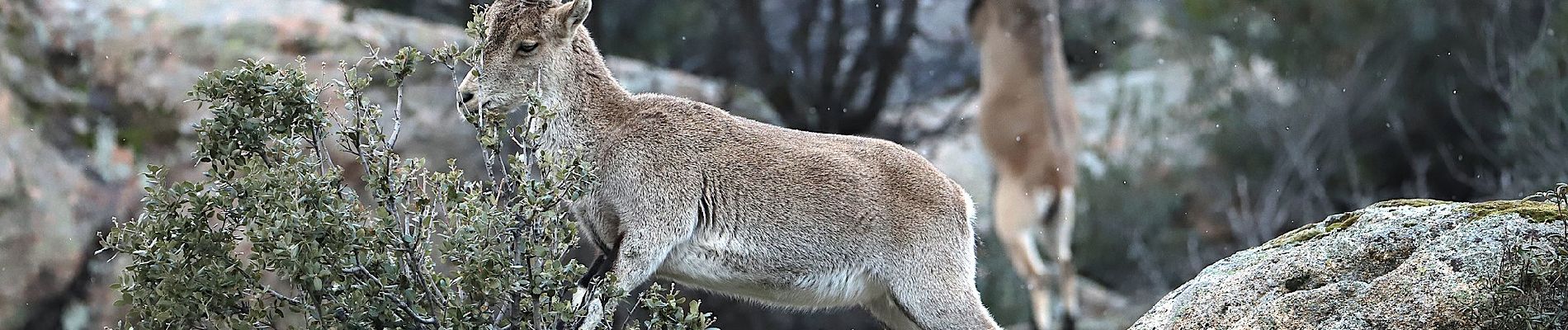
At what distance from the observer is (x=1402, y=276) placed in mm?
2994

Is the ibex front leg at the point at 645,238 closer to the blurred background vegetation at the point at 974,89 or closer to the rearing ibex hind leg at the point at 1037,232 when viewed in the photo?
the blurred background vegetation at the point at 974,89

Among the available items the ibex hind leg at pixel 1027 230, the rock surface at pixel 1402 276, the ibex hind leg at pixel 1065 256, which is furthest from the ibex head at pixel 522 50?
the ibex hind leg at pixel 1065 256

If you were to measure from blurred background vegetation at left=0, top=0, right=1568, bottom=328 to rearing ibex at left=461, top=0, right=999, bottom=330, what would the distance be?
16.1 feet

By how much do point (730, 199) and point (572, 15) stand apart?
0.61 m

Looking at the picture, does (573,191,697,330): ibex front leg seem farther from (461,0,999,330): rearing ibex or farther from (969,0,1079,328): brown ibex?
(969,0,1079,328): brown ibex

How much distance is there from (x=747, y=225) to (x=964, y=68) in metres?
9.99

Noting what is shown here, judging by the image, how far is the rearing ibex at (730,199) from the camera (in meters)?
3.83

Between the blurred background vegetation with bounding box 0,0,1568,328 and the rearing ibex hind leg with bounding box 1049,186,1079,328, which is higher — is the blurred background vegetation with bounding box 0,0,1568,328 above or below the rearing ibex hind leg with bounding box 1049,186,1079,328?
above

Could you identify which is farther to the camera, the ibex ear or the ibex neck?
the ibex neck

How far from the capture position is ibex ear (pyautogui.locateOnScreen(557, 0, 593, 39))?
12.4 ft

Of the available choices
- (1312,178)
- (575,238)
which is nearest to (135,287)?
(575,238)

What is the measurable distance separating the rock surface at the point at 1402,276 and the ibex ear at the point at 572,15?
1.54 m

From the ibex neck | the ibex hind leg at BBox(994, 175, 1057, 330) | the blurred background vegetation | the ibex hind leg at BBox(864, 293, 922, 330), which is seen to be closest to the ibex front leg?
the ibex neck

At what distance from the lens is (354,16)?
966 centimetres
